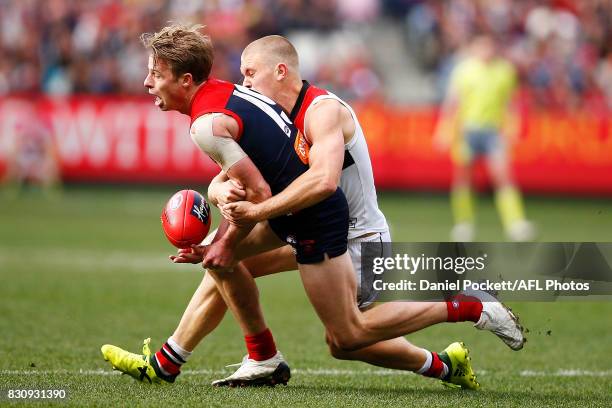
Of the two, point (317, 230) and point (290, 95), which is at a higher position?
point (290, 95)

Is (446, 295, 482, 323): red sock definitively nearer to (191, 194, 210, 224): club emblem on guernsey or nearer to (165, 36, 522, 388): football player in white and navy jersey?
(165, 36, 522, 388): football player in white and navy jersey

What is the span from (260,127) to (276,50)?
0.63 m

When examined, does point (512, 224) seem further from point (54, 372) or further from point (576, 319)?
point (54, 372)

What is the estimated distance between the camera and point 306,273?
5676 mm

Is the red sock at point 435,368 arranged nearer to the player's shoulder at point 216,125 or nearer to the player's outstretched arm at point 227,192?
the player's outstretched arm at point 227,192

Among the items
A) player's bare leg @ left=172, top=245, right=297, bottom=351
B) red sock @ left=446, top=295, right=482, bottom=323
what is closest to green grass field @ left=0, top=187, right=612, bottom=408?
player's bare leg @ left=172, top=245, right=297, bottom=351

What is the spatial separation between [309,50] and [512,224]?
8.80 metres

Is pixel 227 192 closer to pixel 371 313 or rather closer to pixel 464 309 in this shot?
pixel 371 313

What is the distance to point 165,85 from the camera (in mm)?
5594

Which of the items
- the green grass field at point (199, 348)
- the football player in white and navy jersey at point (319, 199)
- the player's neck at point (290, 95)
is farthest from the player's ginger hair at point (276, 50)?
the green grass field at point (199, 348)

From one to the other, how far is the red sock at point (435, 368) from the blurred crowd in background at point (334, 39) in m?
15.0

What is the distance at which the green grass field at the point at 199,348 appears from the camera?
5785 mm

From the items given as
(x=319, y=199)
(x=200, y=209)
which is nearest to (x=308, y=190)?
(x=319, y=199)

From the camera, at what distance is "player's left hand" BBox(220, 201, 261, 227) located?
541cm
